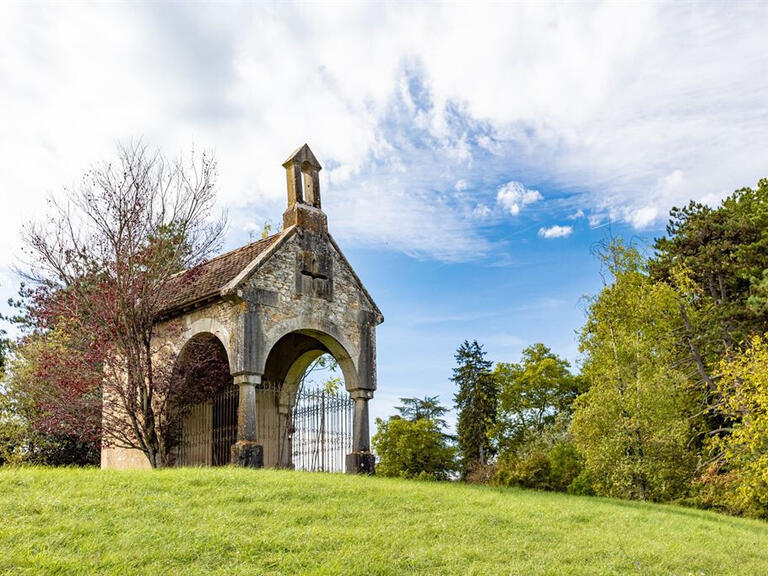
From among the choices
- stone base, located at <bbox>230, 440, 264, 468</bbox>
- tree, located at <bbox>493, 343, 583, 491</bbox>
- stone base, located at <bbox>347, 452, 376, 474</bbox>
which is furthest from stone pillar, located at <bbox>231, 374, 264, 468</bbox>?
tree, located at <bbox>493, 343, 583, 491</bbox>

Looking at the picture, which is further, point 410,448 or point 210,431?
point 410,448

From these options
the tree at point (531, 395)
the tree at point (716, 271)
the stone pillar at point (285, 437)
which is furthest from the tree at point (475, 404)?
the stone pillar at point (285, 437)

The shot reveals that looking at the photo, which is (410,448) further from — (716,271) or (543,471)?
(716,271)

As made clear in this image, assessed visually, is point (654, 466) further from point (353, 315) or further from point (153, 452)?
point (153, 452)

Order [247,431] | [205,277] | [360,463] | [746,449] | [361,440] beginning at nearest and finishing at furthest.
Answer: [247,431] → [360,463] → [361,440] → [205,277] → [746,449]

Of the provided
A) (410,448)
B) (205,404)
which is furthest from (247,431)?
(410,448)

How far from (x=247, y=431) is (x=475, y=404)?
26546 mm

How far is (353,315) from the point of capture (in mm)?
17828

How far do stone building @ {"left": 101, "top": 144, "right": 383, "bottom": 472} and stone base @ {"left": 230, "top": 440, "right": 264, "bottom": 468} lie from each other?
2cm

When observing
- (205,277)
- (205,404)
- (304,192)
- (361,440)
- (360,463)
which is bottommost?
(360,463)

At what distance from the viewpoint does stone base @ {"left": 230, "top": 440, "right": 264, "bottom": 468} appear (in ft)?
49.1

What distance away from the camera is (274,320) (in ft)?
52.9


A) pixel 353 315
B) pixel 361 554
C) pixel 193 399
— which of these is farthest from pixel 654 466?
pixel 361 554

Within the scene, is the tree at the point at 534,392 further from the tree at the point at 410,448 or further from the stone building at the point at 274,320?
the stone building at the point at 274,320
